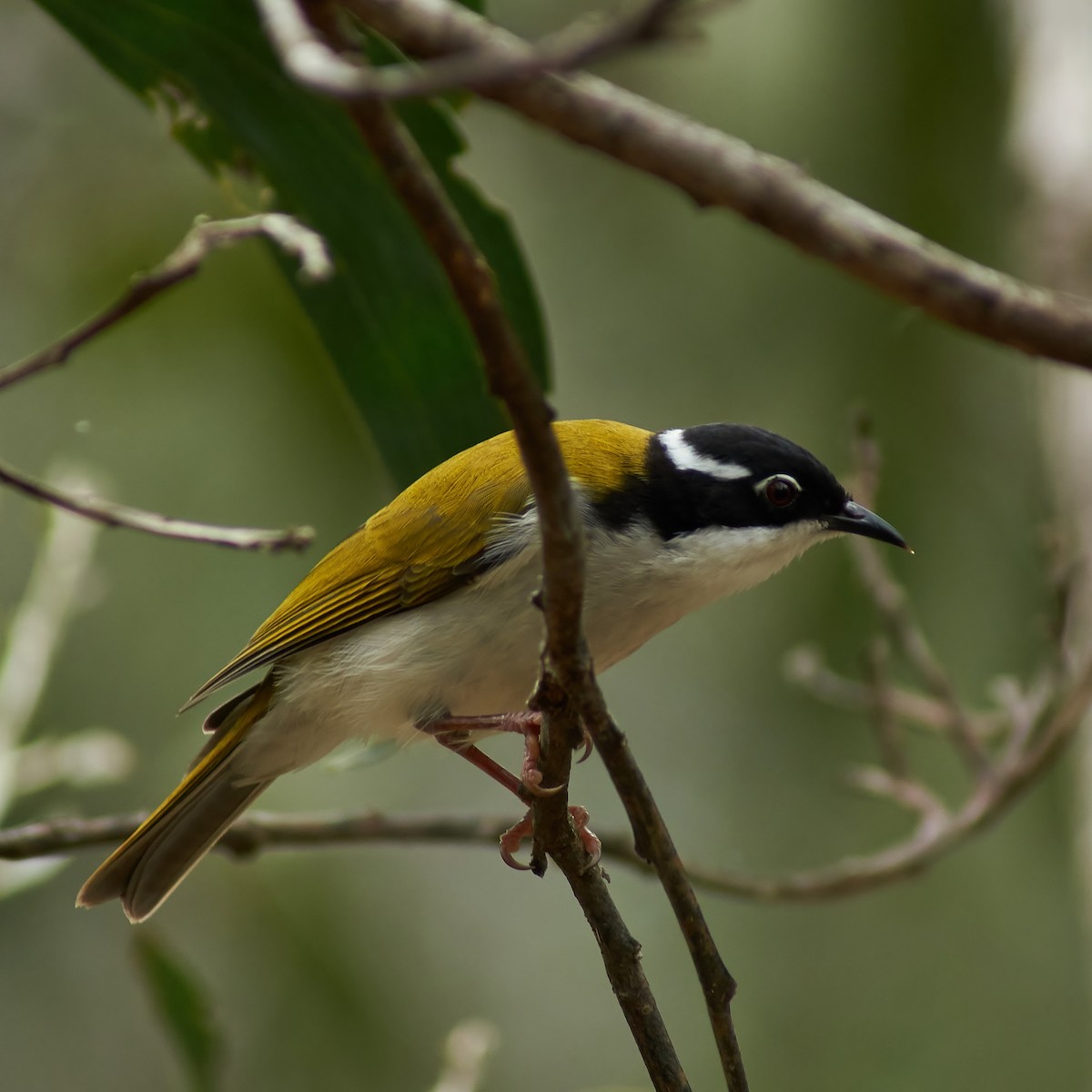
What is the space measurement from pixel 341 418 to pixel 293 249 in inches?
252

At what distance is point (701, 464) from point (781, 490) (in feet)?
0.70

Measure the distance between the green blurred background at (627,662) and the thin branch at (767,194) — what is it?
22.5ft

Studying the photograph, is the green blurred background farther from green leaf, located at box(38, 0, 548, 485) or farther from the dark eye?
green leaf, located at box(38, 0, 548, 485)

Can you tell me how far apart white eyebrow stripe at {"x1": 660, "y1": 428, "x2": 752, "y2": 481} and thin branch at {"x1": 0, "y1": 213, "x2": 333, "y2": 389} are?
156 centimetres

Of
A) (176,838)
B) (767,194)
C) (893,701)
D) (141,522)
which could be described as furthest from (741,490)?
(767,194)

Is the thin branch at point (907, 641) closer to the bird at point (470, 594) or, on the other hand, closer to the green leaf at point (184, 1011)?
the bird at point (470, 594)

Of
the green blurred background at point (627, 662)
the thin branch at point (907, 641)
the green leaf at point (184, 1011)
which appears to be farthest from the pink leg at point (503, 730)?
the green blurred background at point (627, 662)

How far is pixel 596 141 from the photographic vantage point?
1.22 meters

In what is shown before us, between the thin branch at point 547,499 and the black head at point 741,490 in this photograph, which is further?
the black head at point 741,490

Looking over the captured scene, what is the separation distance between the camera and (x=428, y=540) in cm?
348

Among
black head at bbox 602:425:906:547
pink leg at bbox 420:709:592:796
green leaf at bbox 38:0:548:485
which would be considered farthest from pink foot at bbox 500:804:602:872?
green leaf at bbox 38:0:548:485

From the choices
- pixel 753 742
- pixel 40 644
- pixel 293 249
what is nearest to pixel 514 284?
pixel 293 249

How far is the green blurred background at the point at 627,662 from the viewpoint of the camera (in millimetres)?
8328

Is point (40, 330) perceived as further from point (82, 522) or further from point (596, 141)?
point (596, 141)
